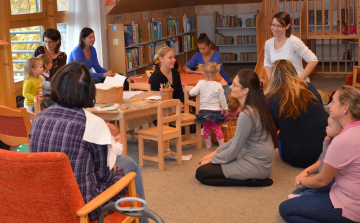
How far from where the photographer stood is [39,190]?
1739mm

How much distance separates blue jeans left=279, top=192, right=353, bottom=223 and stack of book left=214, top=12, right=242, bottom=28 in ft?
30.3

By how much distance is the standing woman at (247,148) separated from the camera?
129 inches

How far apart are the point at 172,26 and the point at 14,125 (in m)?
6.71

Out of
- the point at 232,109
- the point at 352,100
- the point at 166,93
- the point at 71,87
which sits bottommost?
the point at 232,109

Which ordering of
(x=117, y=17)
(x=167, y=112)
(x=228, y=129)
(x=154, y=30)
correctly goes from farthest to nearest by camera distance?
(x=154, y=30)
(x=117, y=17)
(x=228, y=129)
(x=167, y=112)

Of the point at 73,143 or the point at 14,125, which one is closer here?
the point at 73,143

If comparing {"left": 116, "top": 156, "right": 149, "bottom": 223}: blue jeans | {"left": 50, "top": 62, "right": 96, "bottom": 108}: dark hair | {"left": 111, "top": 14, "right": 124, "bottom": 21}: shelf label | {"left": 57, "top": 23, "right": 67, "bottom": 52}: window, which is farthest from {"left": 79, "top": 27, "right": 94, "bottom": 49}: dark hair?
{"left": 50, "top": 62, "right": 96, "bottom": 108}: dark hair

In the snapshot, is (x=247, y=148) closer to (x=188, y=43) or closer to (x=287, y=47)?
(x=287, y=47)

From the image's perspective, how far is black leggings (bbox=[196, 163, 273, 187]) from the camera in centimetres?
351

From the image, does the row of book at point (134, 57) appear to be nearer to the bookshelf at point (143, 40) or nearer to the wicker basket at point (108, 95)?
the bookshelf at point (143, 40)

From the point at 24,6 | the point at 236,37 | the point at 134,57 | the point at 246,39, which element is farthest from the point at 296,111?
the point at 236,37

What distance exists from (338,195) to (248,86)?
3.81 feet

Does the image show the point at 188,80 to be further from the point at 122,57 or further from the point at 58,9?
the point at 58,9

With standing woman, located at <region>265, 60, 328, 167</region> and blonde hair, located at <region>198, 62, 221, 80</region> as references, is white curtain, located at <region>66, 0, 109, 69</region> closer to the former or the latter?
blonde hair, located at <region>198, 62, 221, 80</region>
